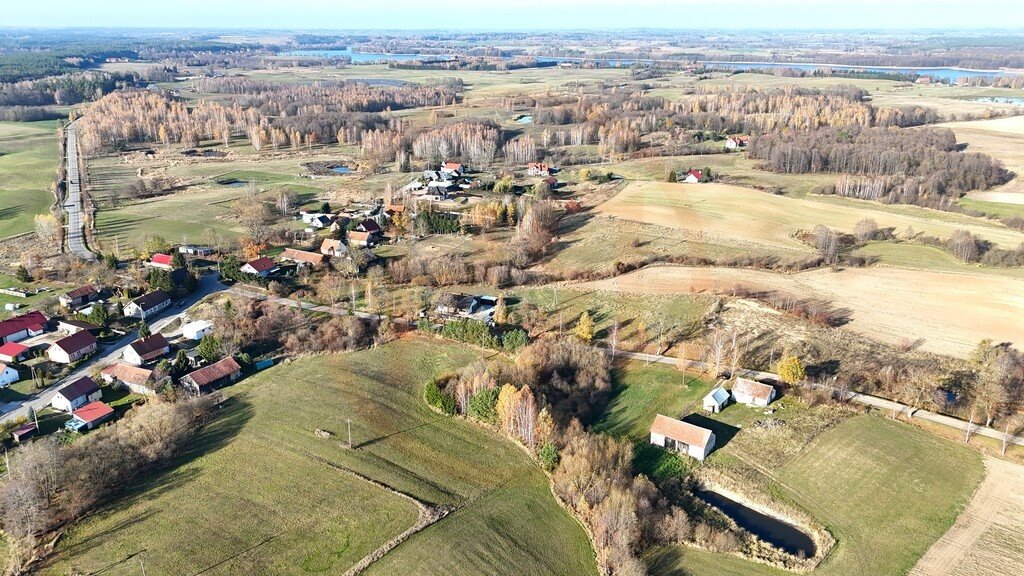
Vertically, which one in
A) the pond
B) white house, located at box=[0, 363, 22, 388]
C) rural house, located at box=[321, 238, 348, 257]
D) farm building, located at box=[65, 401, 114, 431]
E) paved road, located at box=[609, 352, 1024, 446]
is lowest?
the pond

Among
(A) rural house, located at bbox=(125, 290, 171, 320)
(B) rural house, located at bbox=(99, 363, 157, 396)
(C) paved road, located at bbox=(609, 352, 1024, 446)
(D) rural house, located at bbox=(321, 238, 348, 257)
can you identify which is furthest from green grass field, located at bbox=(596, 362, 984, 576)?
(A) rural house, located at bbox=(125, 290, 171, 320)

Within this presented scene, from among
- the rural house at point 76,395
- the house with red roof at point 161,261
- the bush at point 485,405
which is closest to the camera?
the bush at point 485,405

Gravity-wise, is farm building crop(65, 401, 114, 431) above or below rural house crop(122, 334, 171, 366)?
below

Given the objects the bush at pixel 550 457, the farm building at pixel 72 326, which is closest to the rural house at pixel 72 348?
the farm building at pixel 72 326

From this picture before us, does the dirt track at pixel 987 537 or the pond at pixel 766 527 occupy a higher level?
the dirt track at pixel 987 537

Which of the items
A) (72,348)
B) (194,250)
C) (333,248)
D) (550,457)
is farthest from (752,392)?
(194,250)

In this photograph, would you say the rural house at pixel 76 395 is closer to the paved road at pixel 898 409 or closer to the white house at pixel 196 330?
the white house at pixel 196 330

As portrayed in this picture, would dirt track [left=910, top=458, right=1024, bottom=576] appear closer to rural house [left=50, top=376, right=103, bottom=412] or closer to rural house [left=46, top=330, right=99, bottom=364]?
rural house [left=50, top=376, right=103, bottom=412]

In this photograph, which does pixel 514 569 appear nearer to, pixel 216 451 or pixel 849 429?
pixel 216 451
